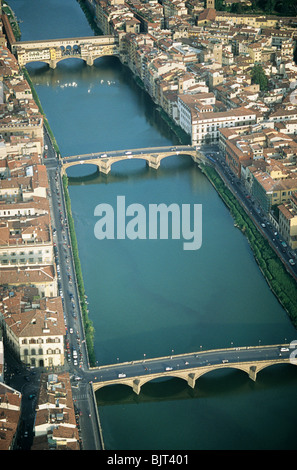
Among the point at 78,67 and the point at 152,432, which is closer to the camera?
the point at 152,432

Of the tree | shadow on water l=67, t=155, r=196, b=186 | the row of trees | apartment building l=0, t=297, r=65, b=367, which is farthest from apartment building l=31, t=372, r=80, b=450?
the row of trees

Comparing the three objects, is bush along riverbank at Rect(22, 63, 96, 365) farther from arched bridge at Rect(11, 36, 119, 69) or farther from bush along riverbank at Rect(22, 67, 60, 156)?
arched bridge at Rect(11, 36, 119, 69)

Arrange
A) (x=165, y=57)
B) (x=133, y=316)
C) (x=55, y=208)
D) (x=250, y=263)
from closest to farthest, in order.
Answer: (x=133, y=316) → (x=250, y=263) → (x=55, y=208) → (x=165, y=57)

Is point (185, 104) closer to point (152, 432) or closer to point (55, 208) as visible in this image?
point (55, 208)

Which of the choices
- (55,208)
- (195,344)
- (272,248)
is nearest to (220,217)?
(272,248)

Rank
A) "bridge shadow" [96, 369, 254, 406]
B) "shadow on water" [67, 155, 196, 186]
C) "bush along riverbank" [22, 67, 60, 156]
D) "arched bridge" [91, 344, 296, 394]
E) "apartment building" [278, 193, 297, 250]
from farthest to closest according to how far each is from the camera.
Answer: "bush along riverbank" [22, 67, 60, 156], "shadow on water" [67, 155, 196, 186], "apartment building" [278, 193, 297, 250], "bridge shadow" [96, 369, 254, 406], "arched bridge" [91, 344, 296, 394]

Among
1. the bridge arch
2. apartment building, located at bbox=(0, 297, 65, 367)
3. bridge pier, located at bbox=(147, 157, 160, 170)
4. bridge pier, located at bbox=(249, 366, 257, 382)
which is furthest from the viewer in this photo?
bridge pier, located at bbox=(147, 157, 160, 170)

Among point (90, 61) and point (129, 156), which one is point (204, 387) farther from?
point (90, 61)
